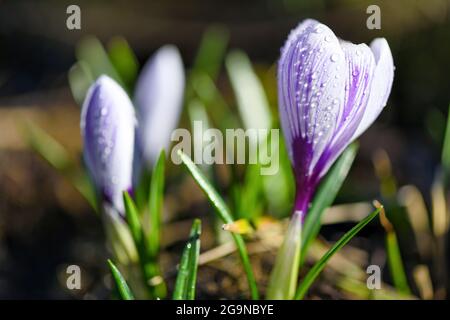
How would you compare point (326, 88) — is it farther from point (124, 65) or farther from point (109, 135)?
point (124, 65)

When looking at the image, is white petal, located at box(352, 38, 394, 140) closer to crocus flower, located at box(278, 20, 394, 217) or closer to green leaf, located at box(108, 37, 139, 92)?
crocus flower, located at box(278, 20, 394, 217)

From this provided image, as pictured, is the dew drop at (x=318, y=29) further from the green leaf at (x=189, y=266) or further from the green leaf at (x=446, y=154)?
the green leaf at (x=446, y=154)

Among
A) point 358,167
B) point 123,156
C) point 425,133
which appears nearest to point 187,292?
point 123,156

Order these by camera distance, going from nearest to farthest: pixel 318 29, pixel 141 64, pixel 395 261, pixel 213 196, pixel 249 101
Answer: pixel 318 29 < pixel 213 196 < pixel 395 261 < pixel 249 101 < pixel 141 64

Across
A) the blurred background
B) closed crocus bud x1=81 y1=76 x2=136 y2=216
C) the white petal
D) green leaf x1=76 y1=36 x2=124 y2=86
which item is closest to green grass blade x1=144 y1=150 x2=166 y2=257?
closed crocus bud x1=81 y1=76 x2=136 y2=216

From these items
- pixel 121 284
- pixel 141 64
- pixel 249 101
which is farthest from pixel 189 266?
pixel 141 64

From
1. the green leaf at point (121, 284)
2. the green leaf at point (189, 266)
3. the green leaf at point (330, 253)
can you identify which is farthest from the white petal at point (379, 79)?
the green leaf at point (121, 284)

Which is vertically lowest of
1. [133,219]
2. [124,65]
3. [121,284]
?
[121,284]
